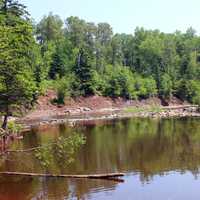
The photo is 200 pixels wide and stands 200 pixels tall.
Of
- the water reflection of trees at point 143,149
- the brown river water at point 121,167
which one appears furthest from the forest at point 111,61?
the brown river water at point 121,167

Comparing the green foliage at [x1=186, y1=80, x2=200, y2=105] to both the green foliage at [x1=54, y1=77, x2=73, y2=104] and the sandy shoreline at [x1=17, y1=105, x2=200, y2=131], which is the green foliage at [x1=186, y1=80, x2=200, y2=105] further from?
the green foliage at [x1=54, y1=77, x2=73, y2=104]

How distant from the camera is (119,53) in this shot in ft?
462

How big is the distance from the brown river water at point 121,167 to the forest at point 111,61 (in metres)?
31.0

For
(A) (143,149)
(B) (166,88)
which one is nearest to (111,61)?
(B) (166,88)

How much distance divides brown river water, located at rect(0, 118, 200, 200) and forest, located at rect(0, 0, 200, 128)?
30978mm

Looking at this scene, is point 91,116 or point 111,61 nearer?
point 91,116

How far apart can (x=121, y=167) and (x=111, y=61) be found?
4037 inches

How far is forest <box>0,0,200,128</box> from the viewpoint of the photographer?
98312 millimetres

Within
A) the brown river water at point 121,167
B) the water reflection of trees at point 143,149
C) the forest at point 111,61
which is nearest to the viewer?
the brown river water at point 121,167

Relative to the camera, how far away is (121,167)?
35594mm

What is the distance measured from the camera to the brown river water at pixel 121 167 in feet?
91.5

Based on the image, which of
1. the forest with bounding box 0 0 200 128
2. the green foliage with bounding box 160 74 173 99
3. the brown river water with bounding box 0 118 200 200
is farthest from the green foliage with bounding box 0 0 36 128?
the green foliage with bounding box 160 74 173 99

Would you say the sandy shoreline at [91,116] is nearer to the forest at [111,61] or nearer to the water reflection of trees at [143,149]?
the forest at [111,61]

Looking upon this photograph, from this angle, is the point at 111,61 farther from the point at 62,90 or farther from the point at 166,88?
the point at 62,90
